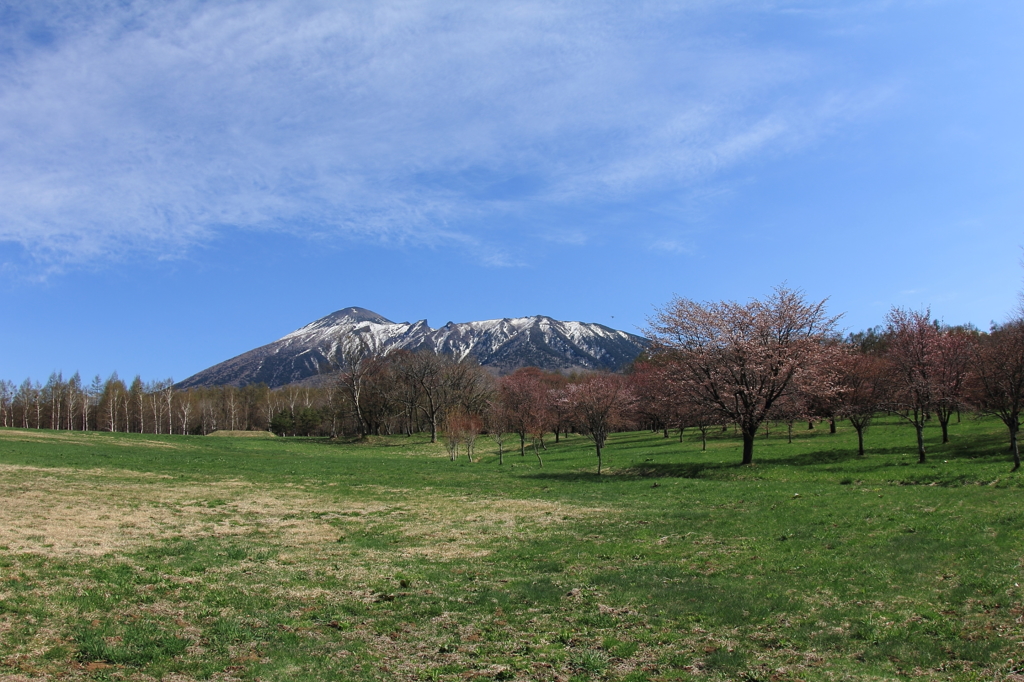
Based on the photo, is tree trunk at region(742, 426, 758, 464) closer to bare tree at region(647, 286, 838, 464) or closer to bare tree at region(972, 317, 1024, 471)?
bare tree at region(647, 286, 838, 464)

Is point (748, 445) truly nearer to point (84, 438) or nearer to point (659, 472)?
point (659, 472)

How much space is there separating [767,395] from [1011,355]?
12118 mm

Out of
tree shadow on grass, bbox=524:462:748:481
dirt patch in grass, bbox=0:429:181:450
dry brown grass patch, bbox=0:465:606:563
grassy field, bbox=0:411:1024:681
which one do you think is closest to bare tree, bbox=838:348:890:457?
tree shadow on grass, bbox=524:462:748:481

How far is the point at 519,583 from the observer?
41.9 feet

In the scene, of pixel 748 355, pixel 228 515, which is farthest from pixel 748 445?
pixel 228 515

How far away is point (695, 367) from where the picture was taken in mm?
39562

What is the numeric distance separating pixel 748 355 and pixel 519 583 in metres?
29.4

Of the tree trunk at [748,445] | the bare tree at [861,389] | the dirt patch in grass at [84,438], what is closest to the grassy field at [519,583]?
the tree trunk at [748,445]

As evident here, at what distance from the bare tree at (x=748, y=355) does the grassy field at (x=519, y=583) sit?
11079mm

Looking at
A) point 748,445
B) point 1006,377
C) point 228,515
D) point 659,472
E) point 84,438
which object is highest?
point 1006,377

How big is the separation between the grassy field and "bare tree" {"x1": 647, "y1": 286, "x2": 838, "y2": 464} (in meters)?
11.1

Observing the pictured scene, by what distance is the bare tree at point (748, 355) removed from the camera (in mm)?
Answer: 37219

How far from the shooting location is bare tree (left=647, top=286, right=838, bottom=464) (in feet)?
122

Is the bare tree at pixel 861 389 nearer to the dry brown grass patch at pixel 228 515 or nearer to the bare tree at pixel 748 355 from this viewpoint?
the bare tree at pixel 748 355
